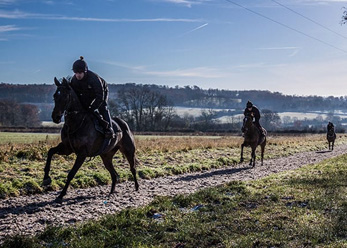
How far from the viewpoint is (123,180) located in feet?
43.6

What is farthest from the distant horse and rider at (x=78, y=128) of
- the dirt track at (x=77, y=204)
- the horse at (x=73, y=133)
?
the dirt track at (x=77, y=204)

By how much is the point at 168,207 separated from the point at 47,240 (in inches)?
120

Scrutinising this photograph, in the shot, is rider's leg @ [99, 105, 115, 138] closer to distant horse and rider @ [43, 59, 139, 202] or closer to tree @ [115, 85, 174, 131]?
distant horse and rider @ [43, 59, 139, 202]

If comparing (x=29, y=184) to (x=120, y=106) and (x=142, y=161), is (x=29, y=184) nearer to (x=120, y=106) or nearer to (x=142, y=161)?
(x=142, y=161)

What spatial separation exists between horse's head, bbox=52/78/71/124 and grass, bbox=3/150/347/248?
280 cm

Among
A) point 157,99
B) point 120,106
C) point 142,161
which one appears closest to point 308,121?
point 157,99

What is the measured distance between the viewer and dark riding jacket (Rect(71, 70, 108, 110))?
948cm

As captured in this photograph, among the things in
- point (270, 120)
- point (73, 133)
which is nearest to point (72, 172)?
point (73, 133)

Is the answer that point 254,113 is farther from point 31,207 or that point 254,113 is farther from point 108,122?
point 31,207

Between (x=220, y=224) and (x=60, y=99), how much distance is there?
4.65 meters

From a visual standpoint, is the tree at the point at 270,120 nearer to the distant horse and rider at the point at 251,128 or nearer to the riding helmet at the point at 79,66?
the distant horse and rider at the point at 251,128

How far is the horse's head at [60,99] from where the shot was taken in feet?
28.1

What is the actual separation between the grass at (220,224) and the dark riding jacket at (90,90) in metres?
3.05

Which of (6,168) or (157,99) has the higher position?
(157,99)
